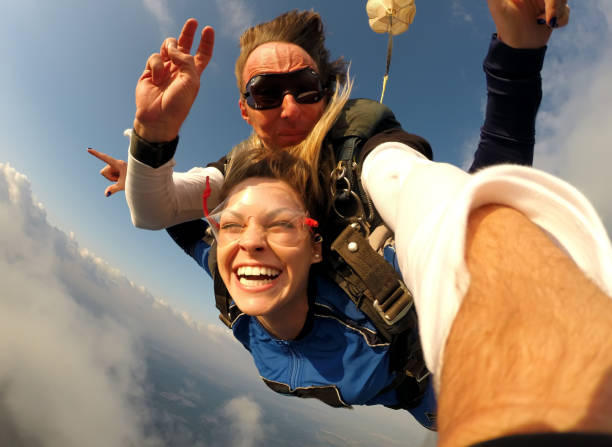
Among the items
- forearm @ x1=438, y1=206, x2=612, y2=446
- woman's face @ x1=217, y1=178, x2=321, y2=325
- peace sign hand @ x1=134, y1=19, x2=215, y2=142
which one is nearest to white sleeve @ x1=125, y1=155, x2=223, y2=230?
peace sign hand @ x1=134, y1=19, x2=215, y2=142

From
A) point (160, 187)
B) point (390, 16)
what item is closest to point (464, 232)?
point (160, 187)

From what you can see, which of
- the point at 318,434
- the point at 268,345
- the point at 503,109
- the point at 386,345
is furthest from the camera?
the point at 318,434

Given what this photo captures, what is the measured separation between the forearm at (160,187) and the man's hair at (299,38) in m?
0.79

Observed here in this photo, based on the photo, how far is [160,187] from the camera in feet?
5.07

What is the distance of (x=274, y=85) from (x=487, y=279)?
172cm

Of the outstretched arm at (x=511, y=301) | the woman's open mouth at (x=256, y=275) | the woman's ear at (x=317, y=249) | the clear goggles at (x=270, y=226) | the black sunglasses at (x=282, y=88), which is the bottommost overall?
the woman's ear at (x=317, y=249)

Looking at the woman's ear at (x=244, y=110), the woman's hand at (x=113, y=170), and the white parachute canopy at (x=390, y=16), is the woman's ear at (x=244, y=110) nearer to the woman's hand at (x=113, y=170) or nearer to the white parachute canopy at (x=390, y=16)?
the woman's hand at (x=113, y=170)

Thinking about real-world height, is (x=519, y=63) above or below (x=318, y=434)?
above

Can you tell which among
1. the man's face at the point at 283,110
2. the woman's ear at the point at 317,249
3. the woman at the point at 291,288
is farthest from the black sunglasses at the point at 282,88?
the woman's ear at the point at 317,249

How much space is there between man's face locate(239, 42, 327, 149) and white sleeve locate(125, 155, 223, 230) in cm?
42

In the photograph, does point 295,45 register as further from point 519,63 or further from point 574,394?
point 574,394

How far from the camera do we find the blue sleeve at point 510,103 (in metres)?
1.15

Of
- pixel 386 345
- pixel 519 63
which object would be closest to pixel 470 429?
pixel 386 345

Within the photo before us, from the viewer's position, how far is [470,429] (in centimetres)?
32
